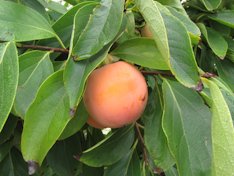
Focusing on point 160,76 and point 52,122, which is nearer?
point 52,122

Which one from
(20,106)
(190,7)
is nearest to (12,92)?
(20,106)

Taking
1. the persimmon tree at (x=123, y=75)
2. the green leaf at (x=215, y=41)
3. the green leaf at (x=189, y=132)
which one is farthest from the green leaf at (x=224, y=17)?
the green leaf at (x=189, y=132)

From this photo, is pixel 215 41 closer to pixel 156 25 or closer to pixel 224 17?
pixel 224 17

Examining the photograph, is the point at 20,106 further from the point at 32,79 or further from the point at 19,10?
the point at 19,10

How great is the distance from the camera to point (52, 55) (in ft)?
2.44

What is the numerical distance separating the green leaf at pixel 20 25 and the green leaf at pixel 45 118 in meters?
0.09

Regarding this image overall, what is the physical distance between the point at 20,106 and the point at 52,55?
0.13m

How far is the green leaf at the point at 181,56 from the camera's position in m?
0.58

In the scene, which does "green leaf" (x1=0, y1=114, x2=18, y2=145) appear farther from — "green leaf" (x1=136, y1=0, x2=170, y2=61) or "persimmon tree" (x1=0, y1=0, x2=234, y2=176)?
"green leaf" (x1=136, y1=0, x2=170, y2=61)

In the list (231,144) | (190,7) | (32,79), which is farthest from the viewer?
(190,7)

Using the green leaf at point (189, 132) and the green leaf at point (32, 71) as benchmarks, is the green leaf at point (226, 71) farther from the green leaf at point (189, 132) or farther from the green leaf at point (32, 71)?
the green leaf at point (32, 71)

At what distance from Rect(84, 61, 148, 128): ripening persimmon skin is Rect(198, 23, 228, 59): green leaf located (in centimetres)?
43

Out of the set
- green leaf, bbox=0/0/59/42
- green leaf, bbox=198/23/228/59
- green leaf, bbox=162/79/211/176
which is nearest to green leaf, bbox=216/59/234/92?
green leaf, bbox=198/23/228/59

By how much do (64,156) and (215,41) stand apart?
486 millimetres
